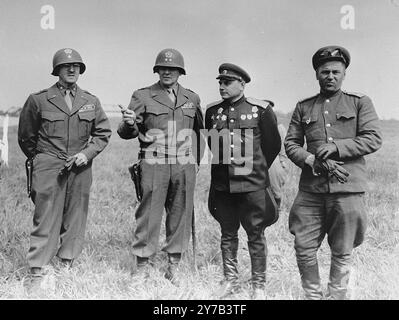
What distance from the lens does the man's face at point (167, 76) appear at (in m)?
4.40

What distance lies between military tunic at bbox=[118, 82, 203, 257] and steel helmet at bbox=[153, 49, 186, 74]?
24 cm

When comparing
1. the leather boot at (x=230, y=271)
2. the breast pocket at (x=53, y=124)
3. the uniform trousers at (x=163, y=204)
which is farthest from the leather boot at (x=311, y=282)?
the breast pocket at (x=53, y=124)

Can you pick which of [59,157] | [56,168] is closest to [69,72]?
[59,157]

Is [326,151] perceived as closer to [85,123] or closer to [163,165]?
[163,165]

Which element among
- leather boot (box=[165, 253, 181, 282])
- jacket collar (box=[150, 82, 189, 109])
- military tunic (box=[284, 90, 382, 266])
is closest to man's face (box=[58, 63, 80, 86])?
jacket collar (box=[150, 82, 189, 109])

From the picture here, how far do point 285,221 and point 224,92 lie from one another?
2.69 m

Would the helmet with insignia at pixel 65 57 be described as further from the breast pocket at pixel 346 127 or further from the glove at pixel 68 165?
the breast pocket at pixel 346 127

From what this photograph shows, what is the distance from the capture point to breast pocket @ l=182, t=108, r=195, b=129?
443 centimetres

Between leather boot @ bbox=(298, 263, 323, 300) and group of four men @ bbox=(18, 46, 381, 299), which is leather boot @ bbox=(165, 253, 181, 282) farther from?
leather boot @ bbox=(298, 263, 323, 300)

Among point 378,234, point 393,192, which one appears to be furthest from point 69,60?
point 393,192

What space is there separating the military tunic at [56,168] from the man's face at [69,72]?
136 mm

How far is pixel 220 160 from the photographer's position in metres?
4.17

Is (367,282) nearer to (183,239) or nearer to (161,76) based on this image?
(183,239)
